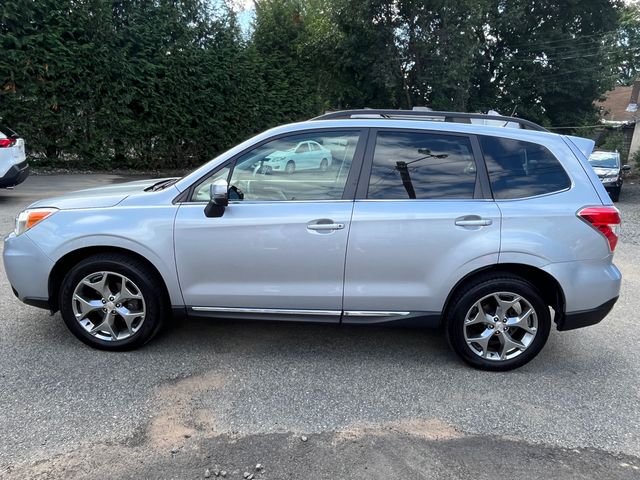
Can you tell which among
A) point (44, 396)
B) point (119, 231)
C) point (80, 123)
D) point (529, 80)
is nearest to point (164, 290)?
point (119, 231)

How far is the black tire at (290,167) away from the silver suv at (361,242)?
4 cm

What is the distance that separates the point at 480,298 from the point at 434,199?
2.61 feet

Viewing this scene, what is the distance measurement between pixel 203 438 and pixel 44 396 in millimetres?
1170

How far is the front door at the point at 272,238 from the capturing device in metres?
3.58

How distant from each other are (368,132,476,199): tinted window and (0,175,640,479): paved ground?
1.33 metres

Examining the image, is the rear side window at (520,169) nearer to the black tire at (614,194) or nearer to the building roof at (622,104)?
the black tire at (614,194)

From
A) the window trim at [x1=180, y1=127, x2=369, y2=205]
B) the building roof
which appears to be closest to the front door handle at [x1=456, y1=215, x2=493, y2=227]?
the window trim at [x1=180, y1=127, x2=369, y2=205]

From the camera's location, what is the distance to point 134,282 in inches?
145

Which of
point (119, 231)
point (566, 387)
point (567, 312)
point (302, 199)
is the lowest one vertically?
point (566, 387)

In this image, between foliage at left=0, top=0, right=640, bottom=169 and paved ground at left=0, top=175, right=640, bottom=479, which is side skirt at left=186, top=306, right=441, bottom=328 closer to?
paved ground at left=0, top=175, right=640, bottom=479

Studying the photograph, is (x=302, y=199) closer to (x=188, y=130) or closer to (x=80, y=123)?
(x=80, y=123)

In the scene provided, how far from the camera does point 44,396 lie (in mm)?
3201

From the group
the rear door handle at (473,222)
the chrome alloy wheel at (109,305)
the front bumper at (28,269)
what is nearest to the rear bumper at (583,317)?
the rear door handle at (473,222)

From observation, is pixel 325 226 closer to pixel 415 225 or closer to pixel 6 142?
pixel 415 225
